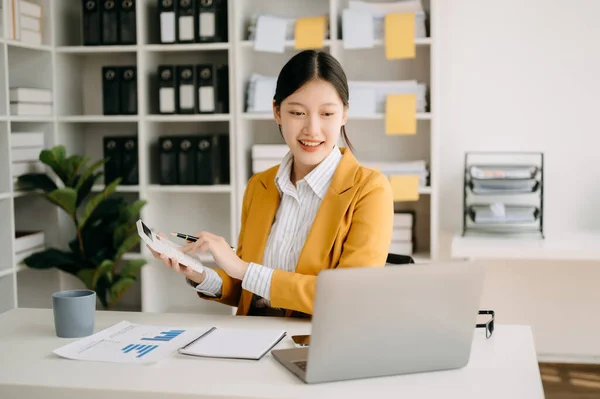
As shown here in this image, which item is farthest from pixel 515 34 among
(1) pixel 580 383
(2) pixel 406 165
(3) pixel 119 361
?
(3) pixel 119 361

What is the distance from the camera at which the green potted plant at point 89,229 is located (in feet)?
11.2

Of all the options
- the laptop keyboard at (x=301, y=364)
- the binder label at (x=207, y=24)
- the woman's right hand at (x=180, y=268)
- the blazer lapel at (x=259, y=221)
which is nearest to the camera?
the laptop keyboard at (x=301, y=364)

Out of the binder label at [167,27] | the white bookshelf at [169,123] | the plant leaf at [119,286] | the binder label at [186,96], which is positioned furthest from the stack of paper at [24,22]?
the plant leaf at [119,286]

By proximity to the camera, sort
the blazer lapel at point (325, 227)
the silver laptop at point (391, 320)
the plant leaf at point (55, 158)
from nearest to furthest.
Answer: the silver laptop at point (391, 320) → the blazer lapel at point (325, 227) → the plant leaf at point (55, 158)

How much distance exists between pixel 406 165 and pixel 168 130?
130cm

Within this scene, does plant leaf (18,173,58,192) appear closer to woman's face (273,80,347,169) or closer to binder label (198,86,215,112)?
binder label (198,86,215,112)

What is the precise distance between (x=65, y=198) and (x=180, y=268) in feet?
5.80

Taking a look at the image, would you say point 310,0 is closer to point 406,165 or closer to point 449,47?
point 449,47

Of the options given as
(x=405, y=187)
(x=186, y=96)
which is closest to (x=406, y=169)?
(x=405, y=187)

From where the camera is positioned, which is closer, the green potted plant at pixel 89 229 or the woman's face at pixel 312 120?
the woman's face at pixel 312 120

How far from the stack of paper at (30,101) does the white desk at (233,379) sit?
211cm

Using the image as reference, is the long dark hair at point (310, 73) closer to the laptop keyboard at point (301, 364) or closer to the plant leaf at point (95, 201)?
the laptop keyboard at point (301, 364)

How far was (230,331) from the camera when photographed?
167cm

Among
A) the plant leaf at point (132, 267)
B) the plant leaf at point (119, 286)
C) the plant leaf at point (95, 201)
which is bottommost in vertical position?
the plant leaf at point (119, 286)
